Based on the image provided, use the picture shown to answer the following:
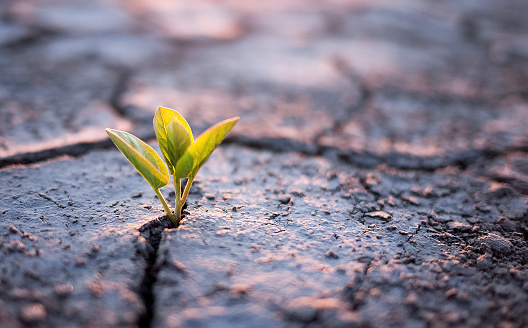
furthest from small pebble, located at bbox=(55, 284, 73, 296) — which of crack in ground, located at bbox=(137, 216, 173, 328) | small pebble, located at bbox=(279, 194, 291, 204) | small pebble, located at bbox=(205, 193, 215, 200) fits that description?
small pebble, located at bbox=(279, 194, 291, 204)

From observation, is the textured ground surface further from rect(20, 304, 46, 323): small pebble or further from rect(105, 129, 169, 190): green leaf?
rect(105, 129, 169, 190): green leaf

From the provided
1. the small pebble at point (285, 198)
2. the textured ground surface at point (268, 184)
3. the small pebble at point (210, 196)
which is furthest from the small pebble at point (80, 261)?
the small pebble at point (285, 198)

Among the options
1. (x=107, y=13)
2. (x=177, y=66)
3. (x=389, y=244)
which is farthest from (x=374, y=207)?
(x=107, y=13)

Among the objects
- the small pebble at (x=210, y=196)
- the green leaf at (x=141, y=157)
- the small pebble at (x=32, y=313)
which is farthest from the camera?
the small pebble at (x=210, y=196)

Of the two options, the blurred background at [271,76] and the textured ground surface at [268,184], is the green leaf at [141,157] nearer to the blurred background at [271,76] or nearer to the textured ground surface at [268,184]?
the textured ground surface at [268,184]

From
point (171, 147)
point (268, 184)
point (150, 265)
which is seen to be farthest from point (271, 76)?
point (150, 265)

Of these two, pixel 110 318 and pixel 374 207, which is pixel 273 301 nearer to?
pixel 110 318
